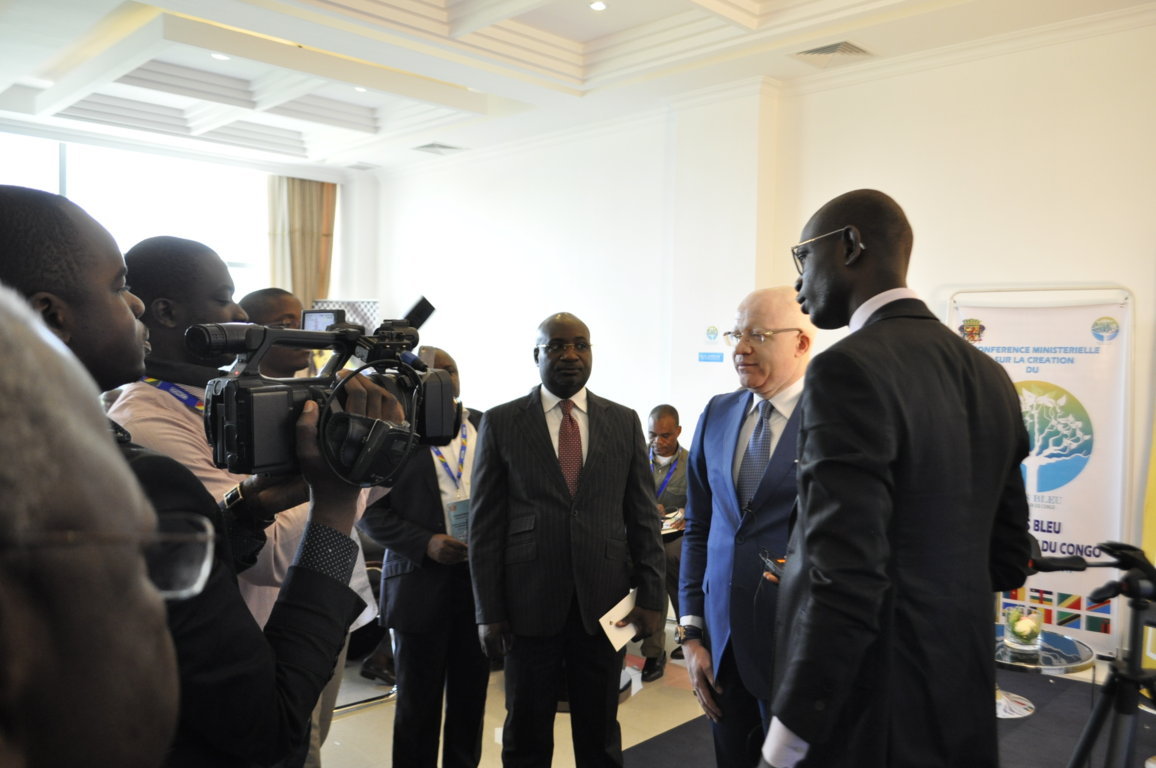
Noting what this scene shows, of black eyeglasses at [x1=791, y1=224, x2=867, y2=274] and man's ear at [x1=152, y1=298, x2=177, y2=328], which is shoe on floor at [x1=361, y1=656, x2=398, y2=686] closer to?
man's ear at [x1=152, y1=298, x2=177, y2=328]

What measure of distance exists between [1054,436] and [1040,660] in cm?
170

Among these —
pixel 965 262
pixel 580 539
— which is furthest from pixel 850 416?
pixel 965 262

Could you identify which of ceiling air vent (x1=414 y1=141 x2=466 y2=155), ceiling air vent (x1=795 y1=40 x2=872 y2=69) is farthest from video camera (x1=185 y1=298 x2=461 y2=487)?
ceiling air vent (x1=414 y1=141 x2=466 y2=155)

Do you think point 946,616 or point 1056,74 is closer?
point 946,616

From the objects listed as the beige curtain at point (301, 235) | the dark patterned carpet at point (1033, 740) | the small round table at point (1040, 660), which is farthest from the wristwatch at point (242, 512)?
the beige curtain at point (301, 235)

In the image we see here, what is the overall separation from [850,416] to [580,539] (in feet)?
4.81

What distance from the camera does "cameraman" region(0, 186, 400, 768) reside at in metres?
0.90

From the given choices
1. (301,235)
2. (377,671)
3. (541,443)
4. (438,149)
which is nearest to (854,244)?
(541,443)

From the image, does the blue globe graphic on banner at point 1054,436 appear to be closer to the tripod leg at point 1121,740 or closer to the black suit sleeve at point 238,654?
the tripod leg at point 1121,740

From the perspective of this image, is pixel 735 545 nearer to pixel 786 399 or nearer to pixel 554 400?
pixel 786 399

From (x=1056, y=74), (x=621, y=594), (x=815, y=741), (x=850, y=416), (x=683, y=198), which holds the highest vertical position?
(x=1056, y=74)

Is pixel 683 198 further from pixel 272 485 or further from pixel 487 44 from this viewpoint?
pixel 272 485

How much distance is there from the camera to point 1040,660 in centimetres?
365

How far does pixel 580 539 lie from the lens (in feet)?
8.90
